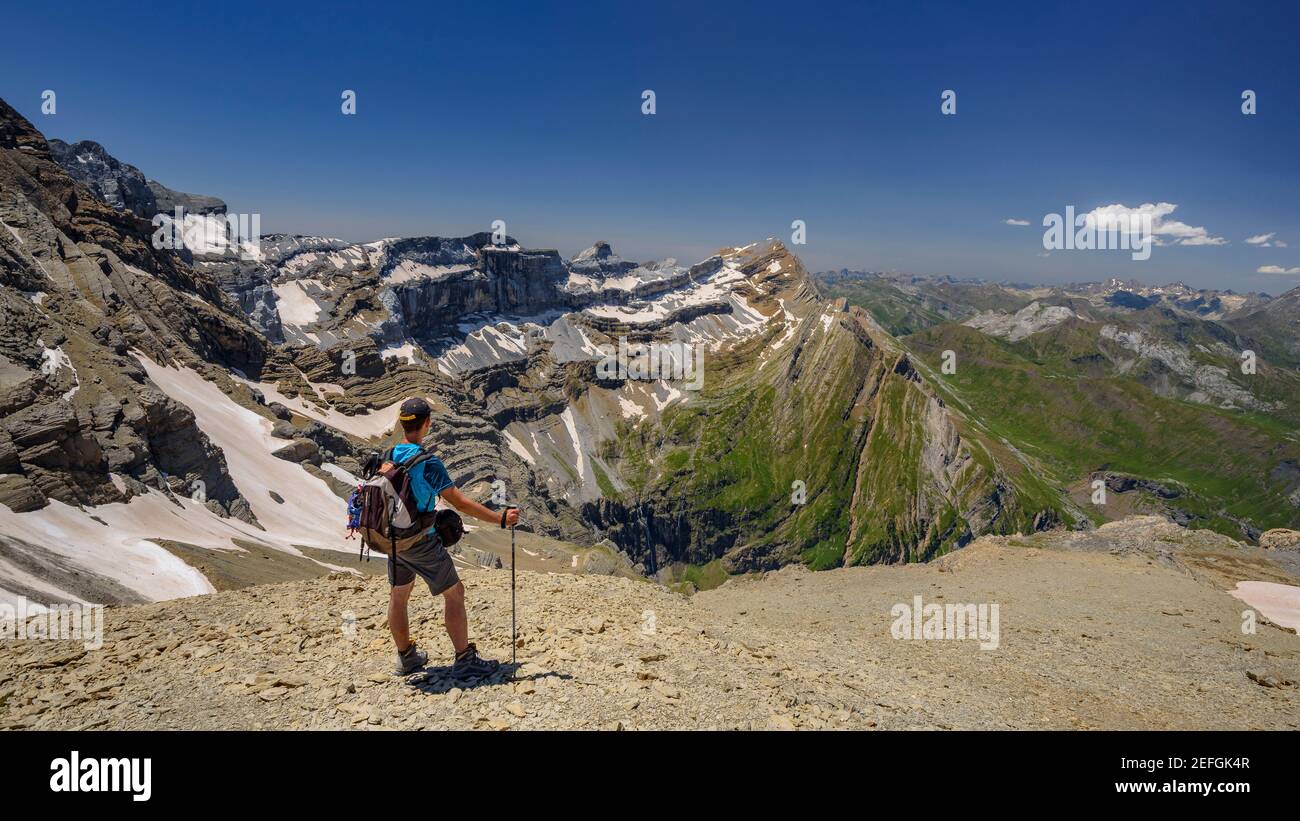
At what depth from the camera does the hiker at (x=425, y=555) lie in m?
9.06

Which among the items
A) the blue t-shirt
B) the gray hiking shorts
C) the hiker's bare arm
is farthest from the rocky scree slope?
the blue t-shirt

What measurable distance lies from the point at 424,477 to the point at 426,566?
1.52 meters

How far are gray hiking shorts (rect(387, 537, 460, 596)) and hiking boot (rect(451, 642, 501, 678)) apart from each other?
1.53m

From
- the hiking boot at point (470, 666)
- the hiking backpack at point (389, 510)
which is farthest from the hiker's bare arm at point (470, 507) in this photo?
the hiking boot at point (470, 666)

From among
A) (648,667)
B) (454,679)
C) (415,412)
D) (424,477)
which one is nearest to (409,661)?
(454,679)

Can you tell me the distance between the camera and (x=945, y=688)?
48.2 feet

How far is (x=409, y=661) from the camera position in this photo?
32.4 ft

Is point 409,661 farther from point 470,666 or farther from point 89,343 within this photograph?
point 89,343

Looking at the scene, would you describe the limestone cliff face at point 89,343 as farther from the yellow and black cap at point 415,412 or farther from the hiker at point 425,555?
the yellow and black cap at point 415,412

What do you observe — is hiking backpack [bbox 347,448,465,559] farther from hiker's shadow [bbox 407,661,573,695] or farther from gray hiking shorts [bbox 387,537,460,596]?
hiker's shadow [bbox 407,661,573,695]

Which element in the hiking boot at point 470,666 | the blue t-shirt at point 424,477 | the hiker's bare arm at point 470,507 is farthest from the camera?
the hiking boot at point 470,666
